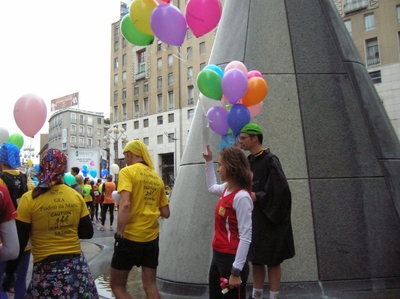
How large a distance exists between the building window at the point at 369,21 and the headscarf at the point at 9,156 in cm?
3302

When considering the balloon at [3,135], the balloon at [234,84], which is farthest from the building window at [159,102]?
the balloon at [234,84]

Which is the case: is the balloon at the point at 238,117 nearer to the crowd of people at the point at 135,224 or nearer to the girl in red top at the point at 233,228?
the crowd of people at the point at 135,224

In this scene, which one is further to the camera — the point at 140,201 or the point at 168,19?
the point at 168,19

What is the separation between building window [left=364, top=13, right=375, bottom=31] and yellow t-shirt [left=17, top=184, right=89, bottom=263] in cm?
3354

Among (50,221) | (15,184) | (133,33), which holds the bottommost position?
(50,221)

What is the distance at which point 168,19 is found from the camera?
446 cm

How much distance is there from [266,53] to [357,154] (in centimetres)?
194

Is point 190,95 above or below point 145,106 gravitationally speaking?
below

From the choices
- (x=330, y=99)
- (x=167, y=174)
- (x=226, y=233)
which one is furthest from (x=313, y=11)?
(x=167, y=174)

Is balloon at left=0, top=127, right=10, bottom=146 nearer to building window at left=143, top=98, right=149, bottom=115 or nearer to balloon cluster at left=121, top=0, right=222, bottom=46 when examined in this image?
balloon cluster at left=121, top=0, right=222, bottom=46

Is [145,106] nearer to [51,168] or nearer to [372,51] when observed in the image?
[372,51]

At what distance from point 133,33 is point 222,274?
3.43 m

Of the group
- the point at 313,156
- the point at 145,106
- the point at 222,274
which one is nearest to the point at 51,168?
the point at 222,274

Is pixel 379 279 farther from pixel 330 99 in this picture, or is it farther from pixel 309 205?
pixel 330 99
